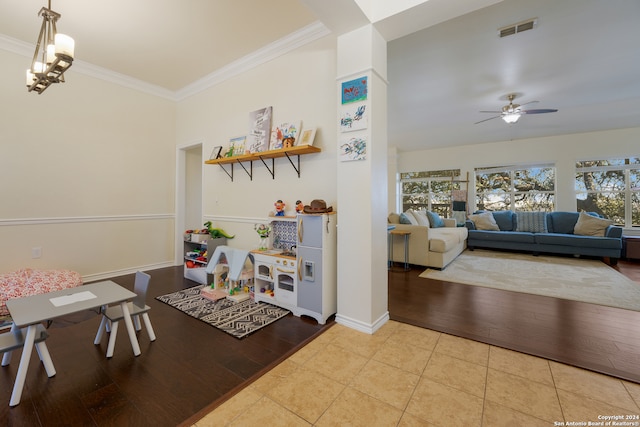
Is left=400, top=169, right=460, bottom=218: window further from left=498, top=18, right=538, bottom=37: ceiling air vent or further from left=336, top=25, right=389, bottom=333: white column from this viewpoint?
left=336, top=25, right=389, bottom=333: white column

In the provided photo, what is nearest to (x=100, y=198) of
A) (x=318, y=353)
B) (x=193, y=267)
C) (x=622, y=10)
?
(x=193, y=267)

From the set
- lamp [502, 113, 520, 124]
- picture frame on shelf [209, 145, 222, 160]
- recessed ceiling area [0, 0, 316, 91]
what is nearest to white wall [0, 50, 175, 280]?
recessed ceiling area [0, 0, 316, 91]

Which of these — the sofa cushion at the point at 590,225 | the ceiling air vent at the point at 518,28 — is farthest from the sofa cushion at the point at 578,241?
the ceiling air vent at the point at 518,28

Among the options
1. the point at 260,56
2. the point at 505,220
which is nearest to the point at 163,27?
the point at 260,56

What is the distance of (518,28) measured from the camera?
8.59 feet

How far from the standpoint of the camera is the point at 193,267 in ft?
12.2

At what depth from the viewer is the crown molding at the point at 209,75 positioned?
9.42ft

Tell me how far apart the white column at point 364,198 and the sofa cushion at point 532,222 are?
217 inches

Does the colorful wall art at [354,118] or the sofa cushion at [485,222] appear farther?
the sofa cushion at [485,222]

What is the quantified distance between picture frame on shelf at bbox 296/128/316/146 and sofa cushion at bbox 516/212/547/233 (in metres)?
5.93

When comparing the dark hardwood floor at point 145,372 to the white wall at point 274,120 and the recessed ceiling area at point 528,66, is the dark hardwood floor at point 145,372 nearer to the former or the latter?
the white wall at point 274,120

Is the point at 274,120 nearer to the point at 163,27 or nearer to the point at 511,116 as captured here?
the point at 163,27

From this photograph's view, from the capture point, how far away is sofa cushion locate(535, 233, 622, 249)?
15.9 feet

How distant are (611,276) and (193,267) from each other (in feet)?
20.0
